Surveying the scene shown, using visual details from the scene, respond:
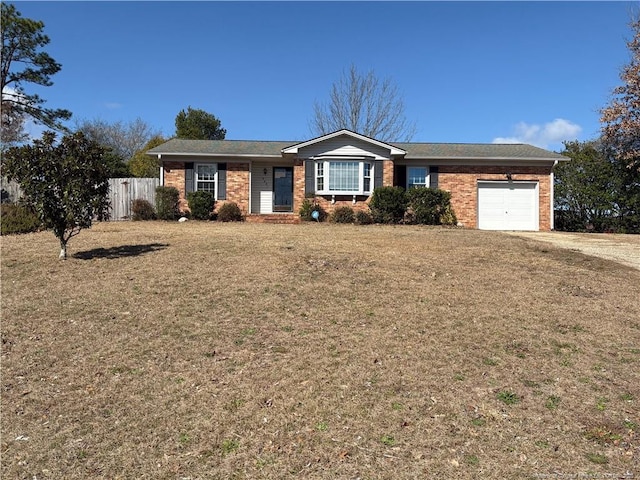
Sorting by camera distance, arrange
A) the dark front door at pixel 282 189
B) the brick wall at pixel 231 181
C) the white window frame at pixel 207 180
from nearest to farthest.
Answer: the brick wall at pixel 231 181 → the white window frame at pixel 207 180 → the dark front door at pixel 282 189

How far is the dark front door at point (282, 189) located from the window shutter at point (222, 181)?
2296mm

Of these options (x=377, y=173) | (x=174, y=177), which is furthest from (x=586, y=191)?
(x=174, y=177)

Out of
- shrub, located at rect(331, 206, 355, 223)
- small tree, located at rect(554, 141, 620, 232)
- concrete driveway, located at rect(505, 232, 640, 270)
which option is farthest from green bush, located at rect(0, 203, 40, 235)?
small tree, located at rect(554, 141, 620, 232)

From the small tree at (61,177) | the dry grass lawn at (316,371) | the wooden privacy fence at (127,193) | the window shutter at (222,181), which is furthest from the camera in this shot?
the window shutter at (222,181)

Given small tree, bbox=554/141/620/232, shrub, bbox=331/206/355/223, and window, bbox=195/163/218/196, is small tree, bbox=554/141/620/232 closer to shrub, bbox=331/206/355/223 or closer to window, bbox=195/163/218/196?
shrub, bbox=331/206/355/223

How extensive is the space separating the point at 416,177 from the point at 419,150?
4.62ft

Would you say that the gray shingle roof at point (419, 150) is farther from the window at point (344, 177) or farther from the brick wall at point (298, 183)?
the window at point (344, 177)

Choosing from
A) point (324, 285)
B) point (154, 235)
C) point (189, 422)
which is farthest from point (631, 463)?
point (154, 235)

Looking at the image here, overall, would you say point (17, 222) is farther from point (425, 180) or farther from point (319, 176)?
point (425, 180)

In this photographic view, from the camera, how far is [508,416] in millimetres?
4016

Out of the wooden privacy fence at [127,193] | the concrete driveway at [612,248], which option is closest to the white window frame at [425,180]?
the concrete driveway at [612,248]

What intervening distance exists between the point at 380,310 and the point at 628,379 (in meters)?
2.82

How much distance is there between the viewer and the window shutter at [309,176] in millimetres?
19625

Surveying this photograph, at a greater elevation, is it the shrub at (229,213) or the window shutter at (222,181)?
the window shutter at (222,181)
